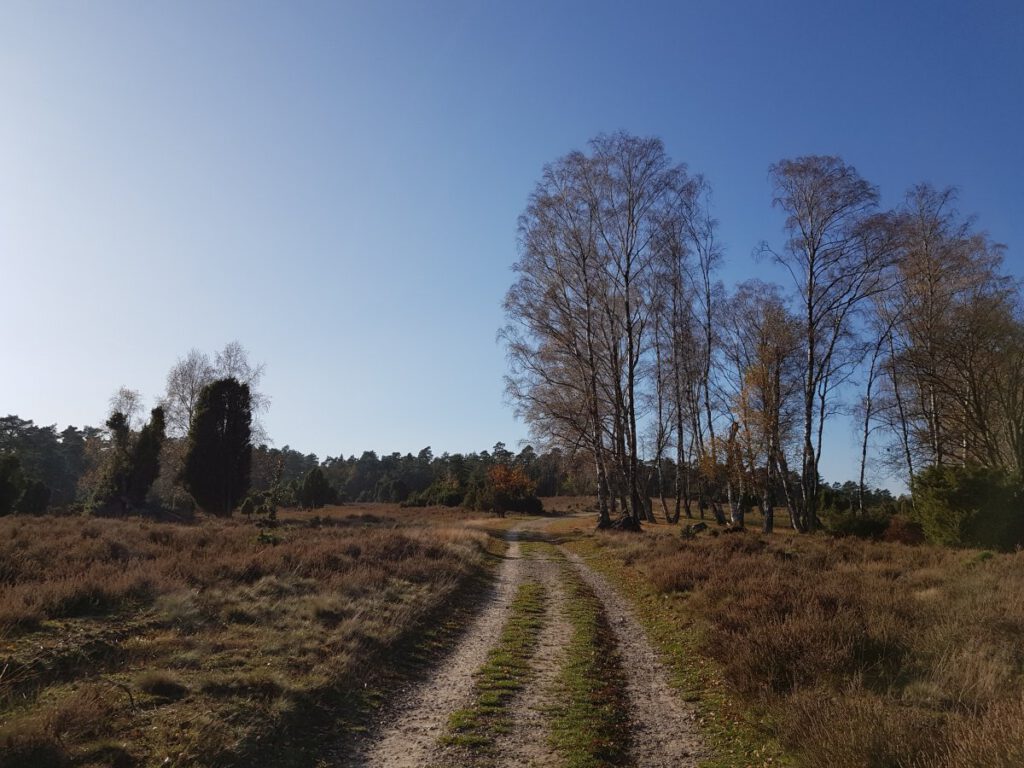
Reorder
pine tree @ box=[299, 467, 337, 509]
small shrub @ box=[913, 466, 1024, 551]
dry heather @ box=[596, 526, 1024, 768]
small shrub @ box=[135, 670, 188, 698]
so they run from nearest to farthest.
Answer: dry heather @ box=[596, 526, 1024, 768] < small shrub @ box=[135, 670, 188, 698] < small shrub @ box=[913, 466, 1024, 551] < pine tree @ box=[299, 467, 337, 509]

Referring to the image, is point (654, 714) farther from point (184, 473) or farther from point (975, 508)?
point (184, 473)

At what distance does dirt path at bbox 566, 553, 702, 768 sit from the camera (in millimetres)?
5535

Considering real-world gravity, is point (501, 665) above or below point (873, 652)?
below

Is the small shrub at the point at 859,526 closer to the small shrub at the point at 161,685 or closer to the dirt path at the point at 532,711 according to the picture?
the dirt path at the point at 532,711

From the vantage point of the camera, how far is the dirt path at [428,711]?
5488 mm

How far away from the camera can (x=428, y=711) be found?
669 centimetres

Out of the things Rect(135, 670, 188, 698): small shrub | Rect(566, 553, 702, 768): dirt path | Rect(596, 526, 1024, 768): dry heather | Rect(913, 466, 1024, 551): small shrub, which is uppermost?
Rect(913, 466, 1024, 551): small shrub

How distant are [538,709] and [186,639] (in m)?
4.87

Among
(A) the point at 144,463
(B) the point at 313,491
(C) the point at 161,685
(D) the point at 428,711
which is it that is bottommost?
(D) the point at 428,711

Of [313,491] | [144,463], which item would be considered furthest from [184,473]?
[313,491]

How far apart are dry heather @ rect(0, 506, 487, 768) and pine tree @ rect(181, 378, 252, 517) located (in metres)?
24.7

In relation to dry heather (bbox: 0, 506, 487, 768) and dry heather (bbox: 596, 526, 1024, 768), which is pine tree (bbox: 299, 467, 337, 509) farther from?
dry heather (bbox: 596, 526, 1024, 768)

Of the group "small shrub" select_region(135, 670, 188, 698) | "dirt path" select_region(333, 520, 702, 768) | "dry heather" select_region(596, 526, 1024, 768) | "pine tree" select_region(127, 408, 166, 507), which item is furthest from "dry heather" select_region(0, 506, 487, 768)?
"pine tree" select_region(127, 408, 166, 507)

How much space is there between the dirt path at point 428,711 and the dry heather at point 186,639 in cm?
69
